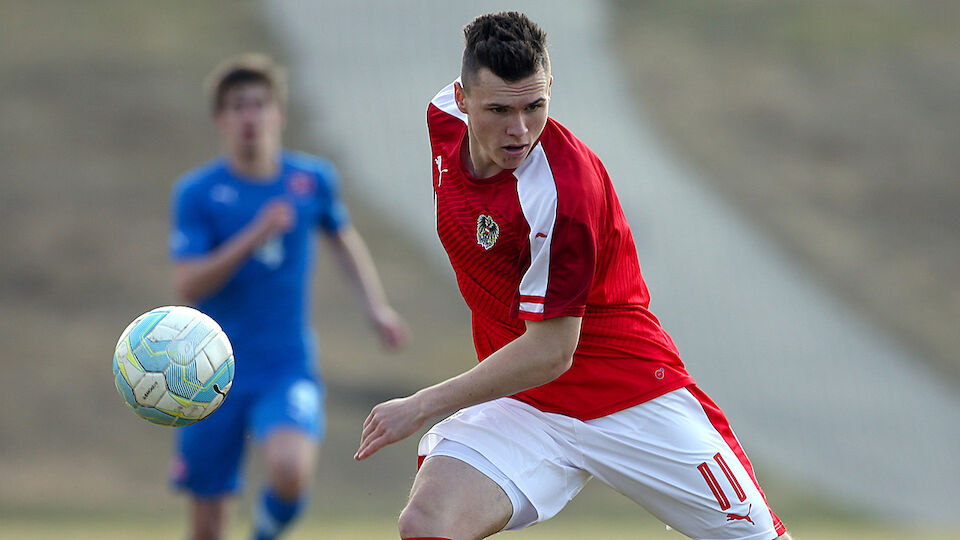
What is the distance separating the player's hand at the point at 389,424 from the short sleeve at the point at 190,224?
11.0ft

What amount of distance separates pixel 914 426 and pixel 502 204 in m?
10.4

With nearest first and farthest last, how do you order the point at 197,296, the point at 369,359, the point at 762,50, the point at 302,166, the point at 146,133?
the point at 197,296, the point at 302,166, the point at 369,359, the point at 146,133, the point at 762,50

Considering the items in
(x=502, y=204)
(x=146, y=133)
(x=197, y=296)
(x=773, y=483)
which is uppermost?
(x=502, y=204)

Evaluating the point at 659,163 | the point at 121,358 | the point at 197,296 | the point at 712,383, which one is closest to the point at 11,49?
the point at 659,163

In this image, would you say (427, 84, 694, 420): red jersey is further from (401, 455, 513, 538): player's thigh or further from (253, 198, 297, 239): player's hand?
(253, 198, 297, 239): player's hand

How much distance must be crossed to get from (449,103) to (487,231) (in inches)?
25.2

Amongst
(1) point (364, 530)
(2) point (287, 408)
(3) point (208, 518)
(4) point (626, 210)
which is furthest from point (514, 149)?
(4) point (626, 210)

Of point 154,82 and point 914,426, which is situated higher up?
point 154,82

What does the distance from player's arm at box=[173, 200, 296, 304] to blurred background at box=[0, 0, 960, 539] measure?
118 inches

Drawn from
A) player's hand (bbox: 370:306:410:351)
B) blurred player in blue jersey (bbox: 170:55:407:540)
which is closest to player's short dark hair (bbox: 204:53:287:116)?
blurred player in blue jersey (bbox: 170:55:407:540)

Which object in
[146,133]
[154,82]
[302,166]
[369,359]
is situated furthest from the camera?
[154,82]

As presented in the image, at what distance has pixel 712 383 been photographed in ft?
44.7

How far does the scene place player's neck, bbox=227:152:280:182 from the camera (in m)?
7.13

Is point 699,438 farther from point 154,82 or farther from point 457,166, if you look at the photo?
point 154,82
